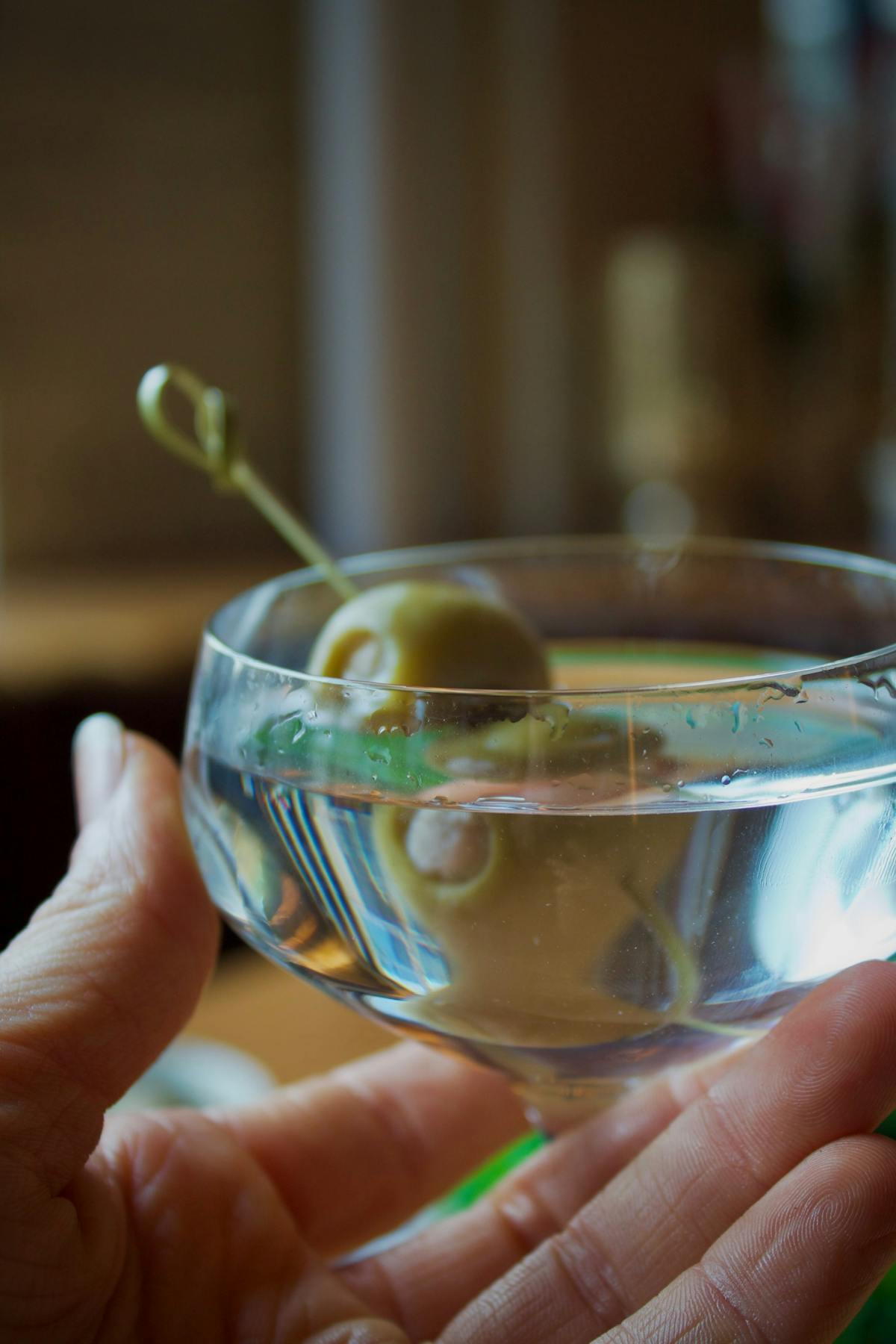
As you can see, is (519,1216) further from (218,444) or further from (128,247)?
(128,247)

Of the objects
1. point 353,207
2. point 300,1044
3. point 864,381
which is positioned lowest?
point 300,1044

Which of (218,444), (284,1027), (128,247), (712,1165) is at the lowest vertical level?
(284,1027)

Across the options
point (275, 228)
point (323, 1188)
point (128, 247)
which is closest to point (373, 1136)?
point (323, 1188)

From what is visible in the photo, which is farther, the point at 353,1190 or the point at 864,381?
the point at 864,381

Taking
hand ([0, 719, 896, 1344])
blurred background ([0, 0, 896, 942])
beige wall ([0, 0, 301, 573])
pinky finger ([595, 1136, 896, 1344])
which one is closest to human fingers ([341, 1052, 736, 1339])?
hand ([0, 719, 896, 1344])

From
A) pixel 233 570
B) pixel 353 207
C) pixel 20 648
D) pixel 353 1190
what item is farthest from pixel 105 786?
pixel 353 207

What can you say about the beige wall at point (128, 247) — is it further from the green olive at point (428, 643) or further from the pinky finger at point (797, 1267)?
the pinky finger at point (797, 1267)

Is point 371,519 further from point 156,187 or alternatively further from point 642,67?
point 642,67

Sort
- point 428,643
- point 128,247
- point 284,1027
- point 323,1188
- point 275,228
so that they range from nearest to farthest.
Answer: point 428,643
point 323,1188
point 284,1027
point 128,247
point 275,228
